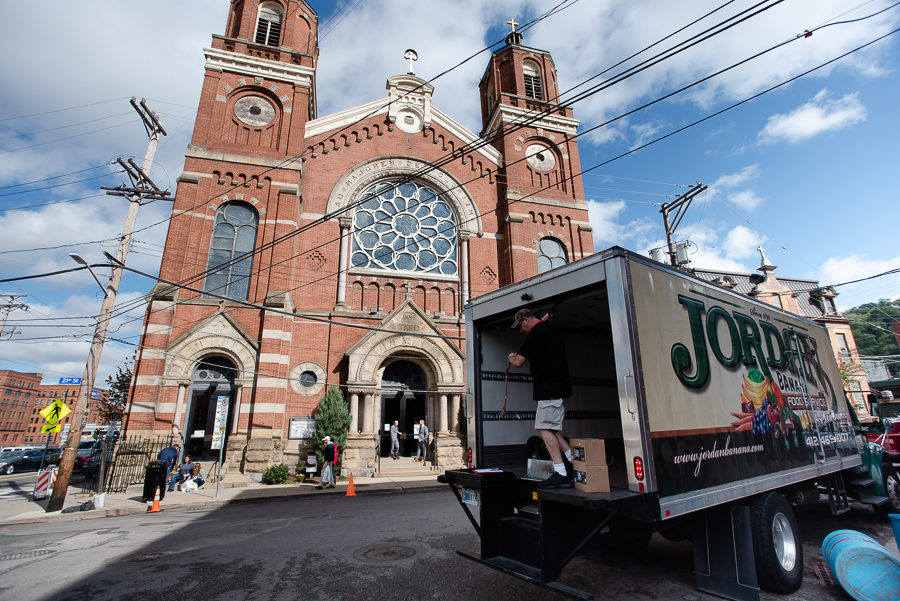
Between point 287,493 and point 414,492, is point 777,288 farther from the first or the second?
point 287,493

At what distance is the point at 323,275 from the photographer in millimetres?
18188

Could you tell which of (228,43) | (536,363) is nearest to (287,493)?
(536,363)

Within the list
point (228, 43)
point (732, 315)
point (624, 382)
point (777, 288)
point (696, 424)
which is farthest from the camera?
→ point (777, 288)

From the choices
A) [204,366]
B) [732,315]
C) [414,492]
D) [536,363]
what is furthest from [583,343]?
[204,366]

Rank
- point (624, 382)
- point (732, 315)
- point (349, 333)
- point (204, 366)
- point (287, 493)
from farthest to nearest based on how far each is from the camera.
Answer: point (349, 333)
point (204, 366)
point (287, 493)
point (732, 315)
point (624, 382)

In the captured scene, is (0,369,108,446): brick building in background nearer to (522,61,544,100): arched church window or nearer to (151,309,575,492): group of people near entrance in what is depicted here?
(522,61,544,100): arched church window

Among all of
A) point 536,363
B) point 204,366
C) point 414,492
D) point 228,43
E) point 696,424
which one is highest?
point 228,43

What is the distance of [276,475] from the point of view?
14.4 meters

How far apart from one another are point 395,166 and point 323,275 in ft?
21.8

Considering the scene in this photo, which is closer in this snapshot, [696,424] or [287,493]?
[696,424]

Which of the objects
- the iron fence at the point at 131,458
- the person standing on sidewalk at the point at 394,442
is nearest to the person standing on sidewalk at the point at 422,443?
the person standing on sidewalk at the point at 394,442

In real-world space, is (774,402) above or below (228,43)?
below

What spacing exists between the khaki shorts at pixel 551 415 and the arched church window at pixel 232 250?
582 inches

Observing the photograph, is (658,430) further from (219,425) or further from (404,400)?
(404,400)
